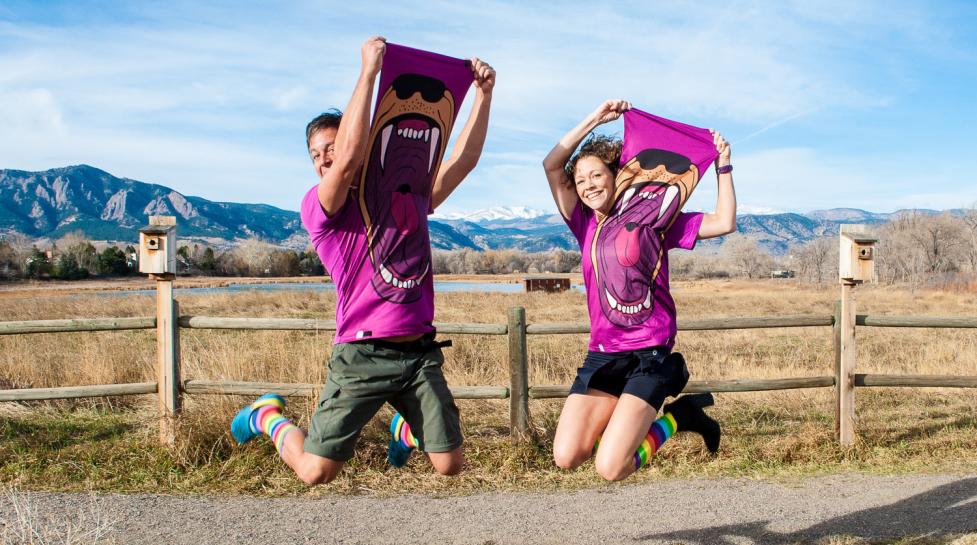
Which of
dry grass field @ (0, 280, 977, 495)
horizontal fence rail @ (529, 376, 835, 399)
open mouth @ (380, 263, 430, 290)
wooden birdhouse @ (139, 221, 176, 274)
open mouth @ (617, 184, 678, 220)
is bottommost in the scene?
dry grass field @ (0, 280, 977, 495)

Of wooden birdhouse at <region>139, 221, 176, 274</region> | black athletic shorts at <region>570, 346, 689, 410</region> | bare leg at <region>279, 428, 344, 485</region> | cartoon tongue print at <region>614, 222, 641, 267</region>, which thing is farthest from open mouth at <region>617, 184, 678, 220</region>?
wooden birdhouse at <region>139, 221, 176, 274</region>

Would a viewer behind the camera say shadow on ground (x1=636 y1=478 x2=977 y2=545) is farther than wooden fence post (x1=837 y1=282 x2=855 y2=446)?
No

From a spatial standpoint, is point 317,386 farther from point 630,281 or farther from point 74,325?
point 630,281

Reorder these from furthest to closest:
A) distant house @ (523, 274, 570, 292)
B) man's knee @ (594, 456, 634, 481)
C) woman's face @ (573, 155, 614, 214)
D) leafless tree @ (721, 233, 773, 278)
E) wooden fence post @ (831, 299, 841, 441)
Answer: leafless tree @ (721, 233, 773, 278), distant house @ (523, 274, 570, 292), wooden fence post @ (831, 299, 841, 441), woman's face @ (573, 155, 614, 214), man's knee @ (594, 456, 634, 481)

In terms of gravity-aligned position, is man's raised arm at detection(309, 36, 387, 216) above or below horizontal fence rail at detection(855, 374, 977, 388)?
above

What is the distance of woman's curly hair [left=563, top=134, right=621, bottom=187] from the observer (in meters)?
3.85

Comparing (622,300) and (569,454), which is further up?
(622,300)

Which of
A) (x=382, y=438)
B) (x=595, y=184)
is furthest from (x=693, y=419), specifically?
(x=382, y=438)

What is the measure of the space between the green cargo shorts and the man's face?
2.68ft

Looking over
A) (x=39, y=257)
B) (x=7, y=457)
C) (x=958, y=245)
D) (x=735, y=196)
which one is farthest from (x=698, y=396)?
(x=39, y=257)

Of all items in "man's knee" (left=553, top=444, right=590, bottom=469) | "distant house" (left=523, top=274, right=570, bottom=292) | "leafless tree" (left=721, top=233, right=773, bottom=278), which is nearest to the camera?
"man's knee" (left=553, top=444, right=590, bottom=469)

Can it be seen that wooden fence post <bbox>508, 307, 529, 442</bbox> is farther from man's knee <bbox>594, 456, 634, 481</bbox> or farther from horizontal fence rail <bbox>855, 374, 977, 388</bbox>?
horizontal fence rail <bbox>855, 374, 977, 388</bbox>

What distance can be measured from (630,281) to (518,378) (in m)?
2.49

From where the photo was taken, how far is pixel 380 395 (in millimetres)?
3131
